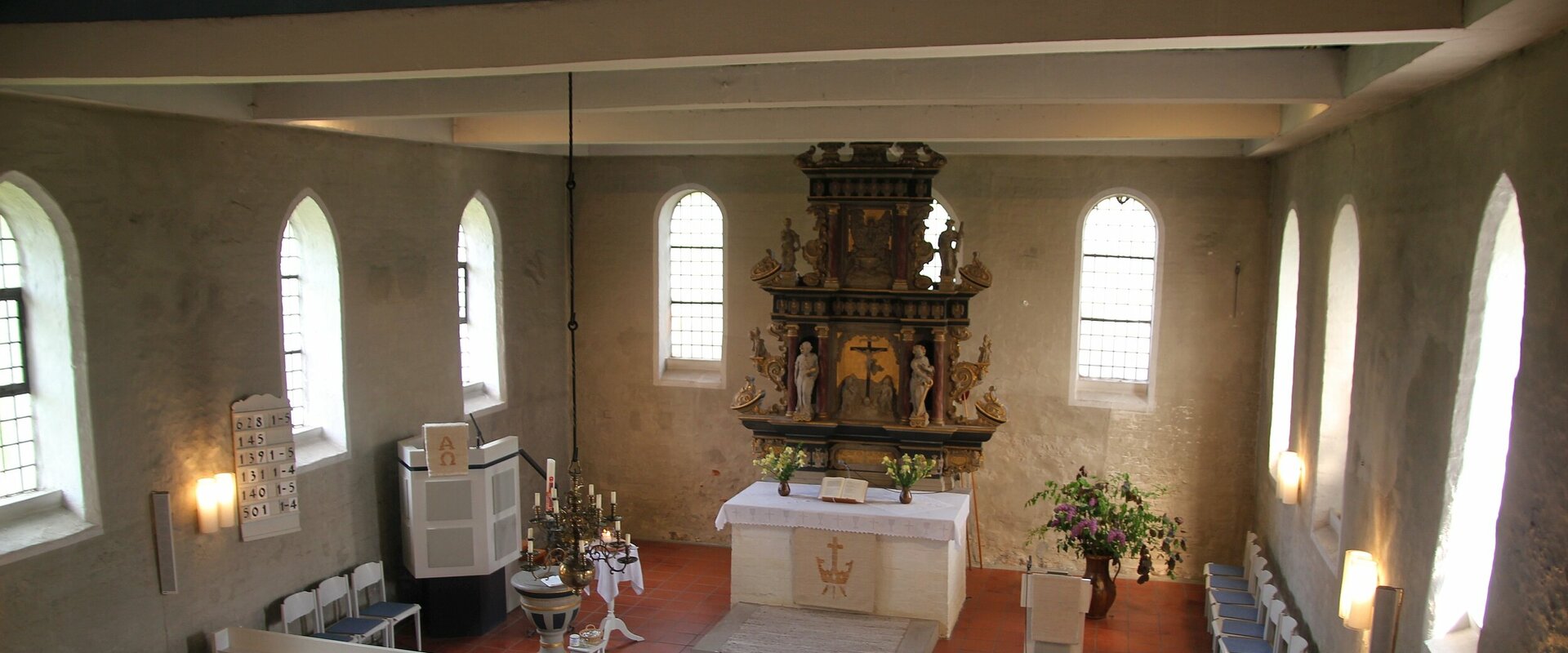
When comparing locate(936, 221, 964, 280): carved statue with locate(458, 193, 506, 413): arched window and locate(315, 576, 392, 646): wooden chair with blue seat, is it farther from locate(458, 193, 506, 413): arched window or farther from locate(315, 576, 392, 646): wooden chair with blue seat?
locate(315, 576, 392, 646): wooden chair with blue seat

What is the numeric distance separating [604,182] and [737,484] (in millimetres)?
4490

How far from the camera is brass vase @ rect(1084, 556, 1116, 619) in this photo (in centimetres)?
1268

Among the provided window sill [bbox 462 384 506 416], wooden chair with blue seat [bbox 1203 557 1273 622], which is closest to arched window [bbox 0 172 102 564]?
window sill [bbox 462 384 506 416]

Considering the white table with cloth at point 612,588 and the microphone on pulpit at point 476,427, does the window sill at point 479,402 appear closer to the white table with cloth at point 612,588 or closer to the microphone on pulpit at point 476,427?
the microphone on pulpit at point 476,427

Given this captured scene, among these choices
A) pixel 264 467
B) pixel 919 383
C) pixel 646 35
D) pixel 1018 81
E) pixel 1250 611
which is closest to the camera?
pixel 646 35

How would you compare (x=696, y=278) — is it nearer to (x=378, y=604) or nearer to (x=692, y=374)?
(x=692, y=374)

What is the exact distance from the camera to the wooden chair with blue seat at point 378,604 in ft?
36.6

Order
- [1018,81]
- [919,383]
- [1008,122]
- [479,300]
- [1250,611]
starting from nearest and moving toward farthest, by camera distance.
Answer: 1. [1018,81]
2. [1008,122]
3. [1250,611]
4. [919,383]
5. [479,300]

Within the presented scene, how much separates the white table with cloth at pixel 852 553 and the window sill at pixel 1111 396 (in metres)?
2.71

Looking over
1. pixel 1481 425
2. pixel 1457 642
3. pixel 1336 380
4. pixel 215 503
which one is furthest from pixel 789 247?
pixel 1457 642

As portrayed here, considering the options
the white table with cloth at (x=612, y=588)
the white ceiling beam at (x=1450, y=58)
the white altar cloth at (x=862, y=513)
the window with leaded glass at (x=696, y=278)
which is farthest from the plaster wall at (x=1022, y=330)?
the white ceiling beam at (x=1450, y=58)

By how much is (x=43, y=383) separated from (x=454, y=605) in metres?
4.70

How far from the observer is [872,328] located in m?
13.3

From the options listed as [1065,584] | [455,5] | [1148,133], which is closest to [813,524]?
[1065,584]
